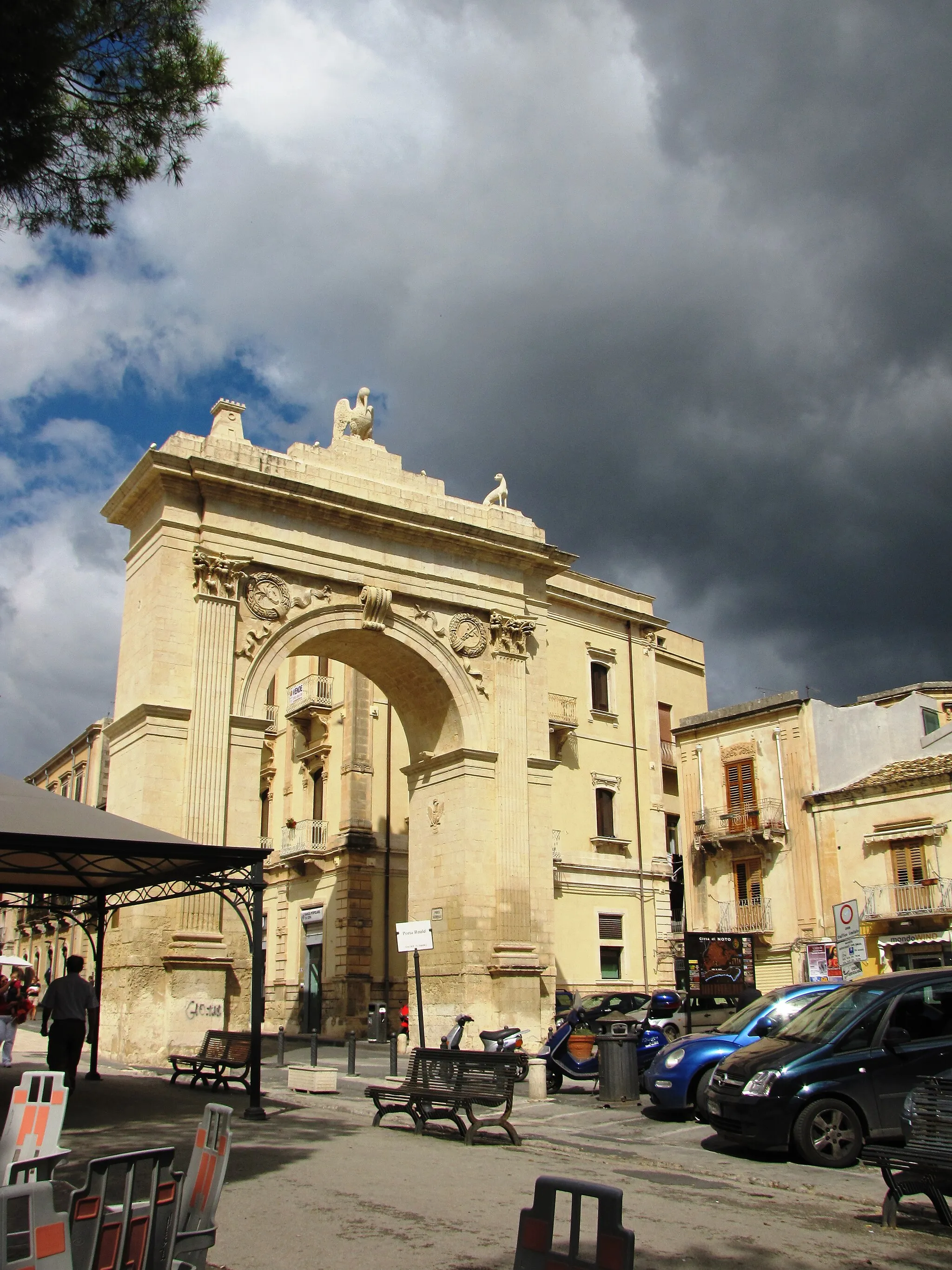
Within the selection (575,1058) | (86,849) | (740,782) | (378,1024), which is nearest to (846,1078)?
(575,1058)

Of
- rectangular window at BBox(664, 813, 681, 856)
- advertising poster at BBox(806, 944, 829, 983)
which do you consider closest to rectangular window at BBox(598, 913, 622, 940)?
rectangular window at BBox(664, 813, 681, 856)

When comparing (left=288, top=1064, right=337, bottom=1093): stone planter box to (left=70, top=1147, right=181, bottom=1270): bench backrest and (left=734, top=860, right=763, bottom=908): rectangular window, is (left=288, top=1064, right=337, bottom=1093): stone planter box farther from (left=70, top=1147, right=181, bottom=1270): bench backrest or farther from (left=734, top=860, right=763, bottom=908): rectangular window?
(left=734, top=860, right=763, bottom=908): rectangular window

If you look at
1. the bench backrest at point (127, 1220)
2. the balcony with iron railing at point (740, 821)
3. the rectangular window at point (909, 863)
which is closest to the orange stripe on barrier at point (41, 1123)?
the bench backrest at point (127, 1220)

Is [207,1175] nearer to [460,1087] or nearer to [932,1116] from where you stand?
[932,1116]

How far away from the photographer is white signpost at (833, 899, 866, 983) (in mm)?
13750

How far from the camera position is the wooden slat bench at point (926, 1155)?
23.4 feet

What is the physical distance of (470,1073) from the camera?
11.0 m

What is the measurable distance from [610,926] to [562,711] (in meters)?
6.25

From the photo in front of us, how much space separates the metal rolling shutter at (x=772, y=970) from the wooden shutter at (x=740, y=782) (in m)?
4.25

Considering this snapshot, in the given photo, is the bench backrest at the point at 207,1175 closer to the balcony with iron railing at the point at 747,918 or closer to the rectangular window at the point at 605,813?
the balcony with iron railing at the point at 747,918

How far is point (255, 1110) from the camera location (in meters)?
12.2

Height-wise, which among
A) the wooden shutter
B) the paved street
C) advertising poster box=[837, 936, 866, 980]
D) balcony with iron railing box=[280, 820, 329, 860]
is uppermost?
the wooden shutter

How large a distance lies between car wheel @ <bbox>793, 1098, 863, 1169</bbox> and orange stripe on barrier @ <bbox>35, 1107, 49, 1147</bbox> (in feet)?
21.9

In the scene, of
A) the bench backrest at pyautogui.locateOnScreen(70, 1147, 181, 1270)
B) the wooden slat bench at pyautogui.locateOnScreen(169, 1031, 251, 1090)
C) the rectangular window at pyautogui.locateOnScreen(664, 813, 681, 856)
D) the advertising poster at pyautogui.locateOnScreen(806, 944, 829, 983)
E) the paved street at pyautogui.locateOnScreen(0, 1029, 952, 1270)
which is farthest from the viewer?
the rectangular window at pyautogui.locateOnScreen(664, 813, 681, 856)
